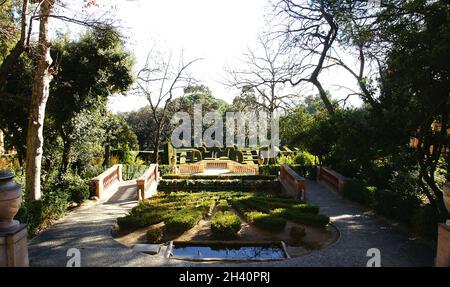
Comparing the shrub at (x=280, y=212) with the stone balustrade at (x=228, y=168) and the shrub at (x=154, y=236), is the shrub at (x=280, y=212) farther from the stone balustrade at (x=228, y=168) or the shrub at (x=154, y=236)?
the stone balustrade at (x=228, y=168)

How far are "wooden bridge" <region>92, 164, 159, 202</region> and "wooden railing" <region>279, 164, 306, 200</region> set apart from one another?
6642 mm

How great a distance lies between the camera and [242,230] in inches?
369

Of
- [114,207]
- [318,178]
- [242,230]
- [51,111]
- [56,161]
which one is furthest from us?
[318,178]

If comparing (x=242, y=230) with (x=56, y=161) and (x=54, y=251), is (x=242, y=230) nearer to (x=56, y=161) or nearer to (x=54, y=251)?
(x=54, y=251)

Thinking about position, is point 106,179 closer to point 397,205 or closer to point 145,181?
point 145,181

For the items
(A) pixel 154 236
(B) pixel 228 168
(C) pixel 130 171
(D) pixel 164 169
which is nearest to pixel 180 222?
(A) pixel 154 236

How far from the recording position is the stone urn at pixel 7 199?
4.96 meters

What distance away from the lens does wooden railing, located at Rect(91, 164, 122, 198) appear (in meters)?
13.6

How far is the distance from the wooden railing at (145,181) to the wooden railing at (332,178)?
8570mm

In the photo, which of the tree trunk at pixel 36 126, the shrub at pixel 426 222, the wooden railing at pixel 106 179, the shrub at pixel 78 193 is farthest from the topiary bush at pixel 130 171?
the shrub at pixel 426 222

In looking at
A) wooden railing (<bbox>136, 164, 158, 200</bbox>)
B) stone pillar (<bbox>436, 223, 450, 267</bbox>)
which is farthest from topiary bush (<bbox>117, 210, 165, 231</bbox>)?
stone pillar (<bbox>436, 223, 450, 267</bbox>)

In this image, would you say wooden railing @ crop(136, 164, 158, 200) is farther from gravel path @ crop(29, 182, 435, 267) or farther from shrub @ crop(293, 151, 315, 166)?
shrub @ crop(293, 151, 315, 166)
